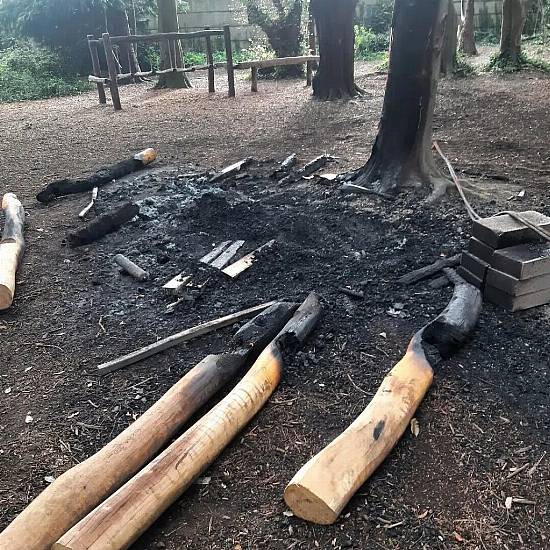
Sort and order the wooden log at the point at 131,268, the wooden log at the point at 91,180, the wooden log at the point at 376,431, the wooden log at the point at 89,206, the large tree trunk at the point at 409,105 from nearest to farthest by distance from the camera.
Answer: the wooden log at the point at 376,431 < the wooden log at the point at 131,268 < the large tree trunk at the point at 409,105 < the wooden log at the point at 89,206 < the wooden log at the point at 91,180

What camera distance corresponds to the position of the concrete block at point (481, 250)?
355 cm

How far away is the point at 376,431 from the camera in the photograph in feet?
7.98

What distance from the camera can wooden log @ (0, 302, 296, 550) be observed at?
2074 mm

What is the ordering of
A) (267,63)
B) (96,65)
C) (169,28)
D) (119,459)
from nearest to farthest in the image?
(119,459)
(96,65)
(267,63)
(169,28)

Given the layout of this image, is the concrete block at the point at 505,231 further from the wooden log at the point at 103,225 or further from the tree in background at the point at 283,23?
the tree in background at the point at 283,23

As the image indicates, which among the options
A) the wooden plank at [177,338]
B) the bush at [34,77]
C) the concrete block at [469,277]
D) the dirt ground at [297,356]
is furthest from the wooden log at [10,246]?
the bush at [34,77]

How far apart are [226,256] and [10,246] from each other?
188cm

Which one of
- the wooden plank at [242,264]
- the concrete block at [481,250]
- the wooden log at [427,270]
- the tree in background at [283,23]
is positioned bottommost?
the wooden plank at [242,264]

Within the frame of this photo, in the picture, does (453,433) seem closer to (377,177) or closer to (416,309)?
(416,309)

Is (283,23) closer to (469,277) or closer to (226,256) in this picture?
(226,256)

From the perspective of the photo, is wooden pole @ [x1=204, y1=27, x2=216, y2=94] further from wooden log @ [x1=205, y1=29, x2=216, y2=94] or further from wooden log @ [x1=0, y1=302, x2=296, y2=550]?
wooden log @ [x1=0, y1=302, x2=296, y2=550]

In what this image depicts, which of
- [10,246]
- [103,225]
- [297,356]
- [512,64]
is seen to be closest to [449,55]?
[512,64]

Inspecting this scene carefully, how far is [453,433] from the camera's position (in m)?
2.62

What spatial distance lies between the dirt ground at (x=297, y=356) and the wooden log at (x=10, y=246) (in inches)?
4.4
